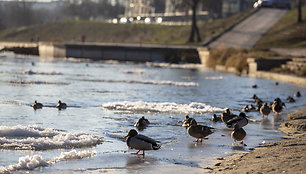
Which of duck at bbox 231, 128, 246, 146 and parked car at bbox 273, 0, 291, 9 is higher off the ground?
parked car at bbox 273, 0, 291, 9

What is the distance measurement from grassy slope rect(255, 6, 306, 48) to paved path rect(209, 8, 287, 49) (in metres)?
1.11

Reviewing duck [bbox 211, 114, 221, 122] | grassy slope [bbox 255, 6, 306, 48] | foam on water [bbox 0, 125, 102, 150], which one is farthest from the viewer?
grassy slope [bbox 255, 6, 306, 48]

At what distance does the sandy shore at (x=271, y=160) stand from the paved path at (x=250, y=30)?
4987cm

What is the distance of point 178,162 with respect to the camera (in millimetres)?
9883

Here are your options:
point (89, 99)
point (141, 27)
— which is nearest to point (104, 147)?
point (89, 99)

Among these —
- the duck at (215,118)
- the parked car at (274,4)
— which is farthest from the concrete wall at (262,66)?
the parked car at (274,4)

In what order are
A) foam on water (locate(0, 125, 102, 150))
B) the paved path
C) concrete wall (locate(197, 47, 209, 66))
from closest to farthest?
foam on water (locate(0, 125, 102, 150))
concrete wall (locate(197, 47, 209, 66))
the paved path

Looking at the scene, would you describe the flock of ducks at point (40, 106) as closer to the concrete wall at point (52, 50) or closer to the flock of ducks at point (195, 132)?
the flock of ducks at point (195, 132)

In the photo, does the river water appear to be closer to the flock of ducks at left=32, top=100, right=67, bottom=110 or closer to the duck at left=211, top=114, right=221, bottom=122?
the duck at left=211, top=114, right=221, bottom=122

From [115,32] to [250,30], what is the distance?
4246 centimetres

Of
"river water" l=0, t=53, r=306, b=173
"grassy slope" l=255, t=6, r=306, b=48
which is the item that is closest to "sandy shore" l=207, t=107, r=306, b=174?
"river water" l=0, t=53, r=306, b=173

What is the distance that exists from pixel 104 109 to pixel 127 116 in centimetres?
164

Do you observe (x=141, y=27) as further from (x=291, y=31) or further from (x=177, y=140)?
(x=177, y=140)

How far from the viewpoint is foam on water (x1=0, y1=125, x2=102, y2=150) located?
10.6 metres
